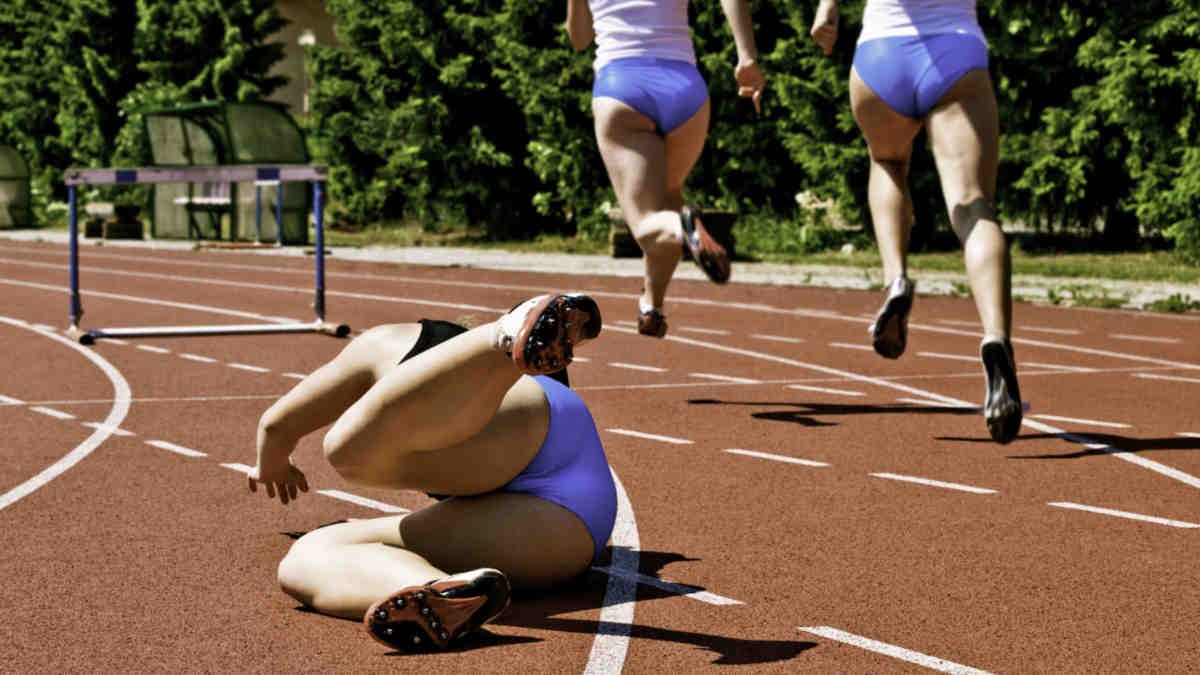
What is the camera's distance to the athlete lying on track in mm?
3752

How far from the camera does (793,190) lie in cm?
2561

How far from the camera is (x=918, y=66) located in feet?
18.7

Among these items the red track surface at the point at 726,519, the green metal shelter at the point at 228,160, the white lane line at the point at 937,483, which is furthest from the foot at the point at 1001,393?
the green metal shelter at the point at 228,160

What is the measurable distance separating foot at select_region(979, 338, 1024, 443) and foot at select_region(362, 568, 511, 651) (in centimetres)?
167

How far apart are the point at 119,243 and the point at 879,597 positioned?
97.1ft

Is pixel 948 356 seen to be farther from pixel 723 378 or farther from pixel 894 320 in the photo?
pixel 894 320

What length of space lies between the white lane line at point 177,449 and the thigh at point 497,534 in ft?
9.49

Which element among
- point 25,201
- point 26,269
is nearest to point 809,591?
point 26,269

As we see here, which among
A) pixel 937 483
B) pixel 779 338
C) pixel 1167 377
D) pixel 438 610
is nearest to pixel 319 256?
pixel 779 338

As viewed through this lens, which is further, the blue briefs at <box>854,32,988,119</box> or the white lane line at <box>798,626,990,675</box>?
the blue briefs at <box>854,32,988,119</box>

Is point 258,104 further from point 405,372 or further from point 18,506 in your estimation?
point 405,372

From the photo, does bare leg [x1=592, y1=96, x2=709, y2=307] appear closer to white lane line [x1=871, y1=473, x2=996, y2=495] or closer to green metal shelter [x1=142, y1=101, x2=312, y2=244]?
white lane line [x1=871, y1=473, x2=996, y2=495]

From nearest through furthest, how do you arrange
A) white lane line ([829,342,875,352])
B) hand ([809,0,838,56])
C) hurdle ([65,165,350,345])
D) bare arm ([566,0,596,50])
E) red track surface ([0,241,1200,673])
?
red track surface ([0,241,1200,673]), hand ([809,0,838,56]), bare arm ([566,0,596,50]), hurdle ([65,165,350,345]), white lane line ([829,342,875,352])

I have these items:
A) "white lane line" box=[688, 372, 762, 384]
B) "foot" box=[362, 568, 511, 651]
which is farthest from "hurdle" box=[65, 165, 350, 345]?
"foot" box=[362, 568, 511, 651]
